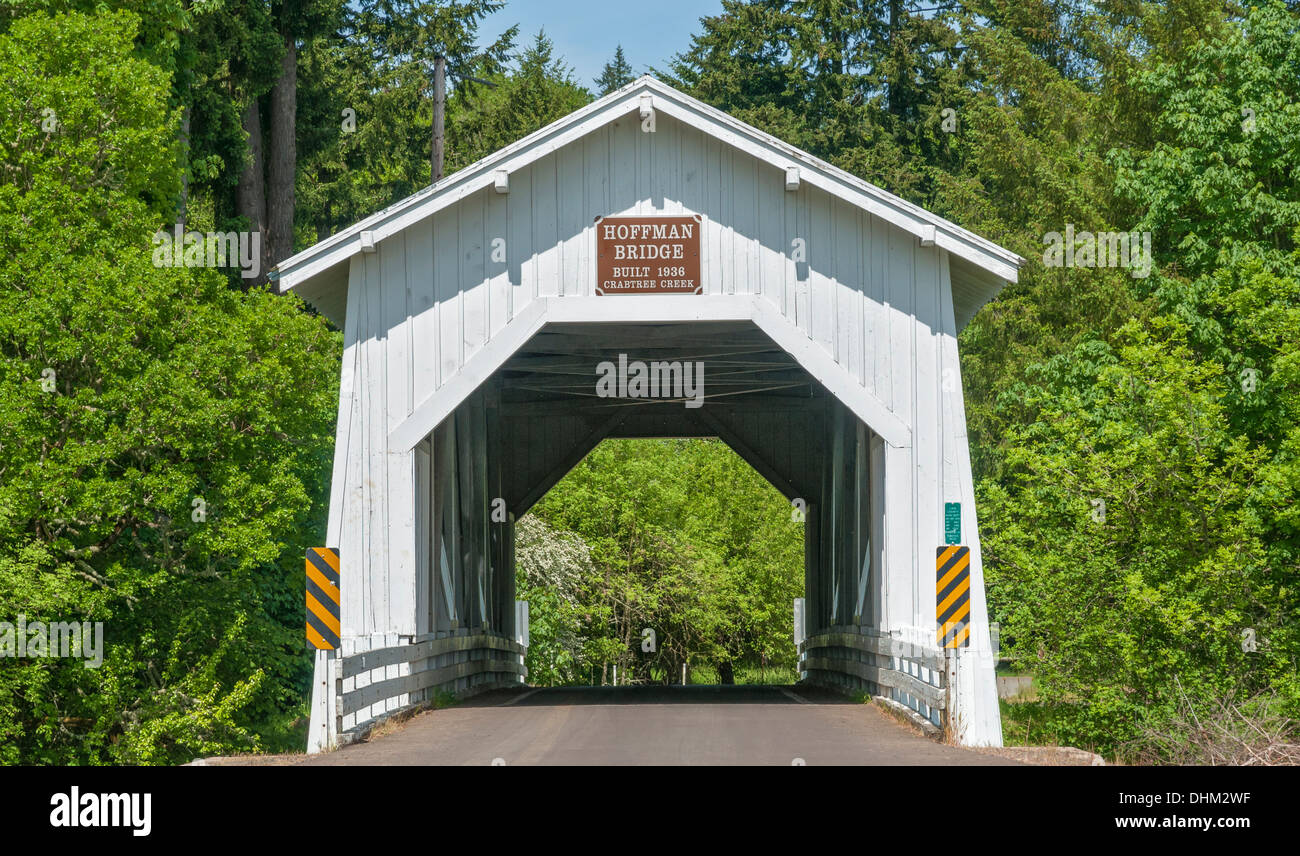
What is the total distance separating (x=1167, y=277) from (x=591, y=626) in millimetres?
22955

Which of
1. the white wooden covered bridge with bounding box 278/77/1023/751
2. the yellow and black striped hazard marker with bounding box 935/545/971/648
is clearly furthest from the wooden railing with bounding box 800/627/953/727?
the yellow and black striped hazard marker with bounding box 935/545/971/648

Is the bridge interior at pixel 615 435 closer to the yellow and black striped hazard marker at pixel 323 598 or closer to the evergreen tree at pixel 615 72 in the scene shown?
the yellow and black striped hazard marker at pixel 323 598

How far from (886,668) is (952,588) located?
10.7 feet

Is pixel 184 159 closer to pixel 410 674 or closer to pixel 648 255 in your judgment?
pixel 648 255

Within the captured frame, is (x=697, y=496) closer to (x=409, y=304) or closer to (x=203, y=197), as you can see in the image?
(x=203, y=197)

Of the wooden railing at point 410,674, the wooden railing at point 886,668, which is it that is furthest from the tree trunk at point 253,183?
the wooden railing at point 886,668

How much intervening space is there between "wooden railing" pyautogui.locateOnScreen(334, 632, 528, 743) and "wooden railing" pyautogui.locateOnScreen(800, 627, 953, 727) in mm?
4895

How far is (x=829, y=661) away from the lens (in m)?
22.7

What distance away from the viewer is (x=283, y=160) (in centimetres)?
2930

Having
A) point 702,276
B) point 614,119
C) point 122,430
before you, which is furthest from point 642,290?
point 122,430

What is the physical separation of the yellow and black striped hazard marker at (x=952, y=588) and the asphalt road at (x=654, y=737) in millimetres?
1069

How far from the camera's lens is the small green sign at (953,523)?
14945mm
